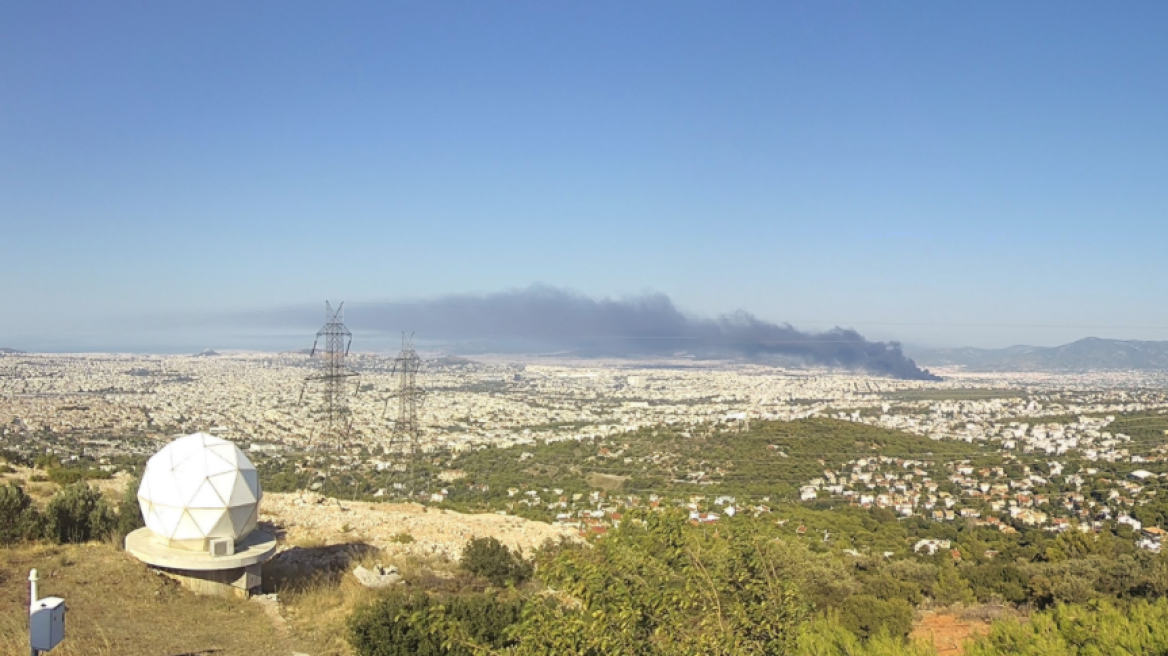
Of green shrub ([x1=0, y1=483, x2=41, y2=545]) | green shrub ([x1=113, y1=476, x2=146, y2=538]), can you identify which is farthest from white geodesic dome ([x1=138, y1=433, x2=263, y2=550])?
green shrub ([x1=0, y1=483, x2=41, y2=545])

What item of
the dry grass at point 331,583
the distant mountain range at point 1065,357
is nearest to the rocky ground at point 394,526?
the dry grass at point 331,583

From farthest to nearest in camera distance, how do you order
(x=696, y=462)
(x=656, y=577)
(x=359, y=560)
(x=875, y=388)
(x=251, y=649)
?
(x=875, y=388) → (x=696, y=462) → (x=359, y=560) → (x=251, y=649) → (x=656, y=577)

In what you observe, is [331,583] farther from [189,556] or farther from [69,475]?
[69,475]

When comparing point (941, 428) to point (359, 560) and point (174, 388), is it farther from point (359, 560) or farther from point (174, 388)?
point (174, 388)

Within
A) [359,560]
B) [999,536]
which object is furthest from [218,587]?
[999,536]

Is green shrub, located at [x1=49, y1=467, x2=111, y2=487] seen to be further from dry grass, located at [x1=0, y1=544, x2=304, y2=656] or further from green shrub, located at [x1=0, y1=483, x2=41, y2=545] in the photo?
dry grass, located at [x1=0, y1=544, x2=304, y2=656]

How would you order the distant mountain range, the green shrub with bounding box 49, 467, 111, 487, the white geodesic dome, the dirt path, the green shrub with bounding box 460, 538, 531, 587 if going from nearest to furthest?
the dirt path < the white geodesic dome < the green shrub with bounding box 460, 538, 531, 587 < the green shrub with bounding box 49, 467, 111, 487 < the distant mountain range
